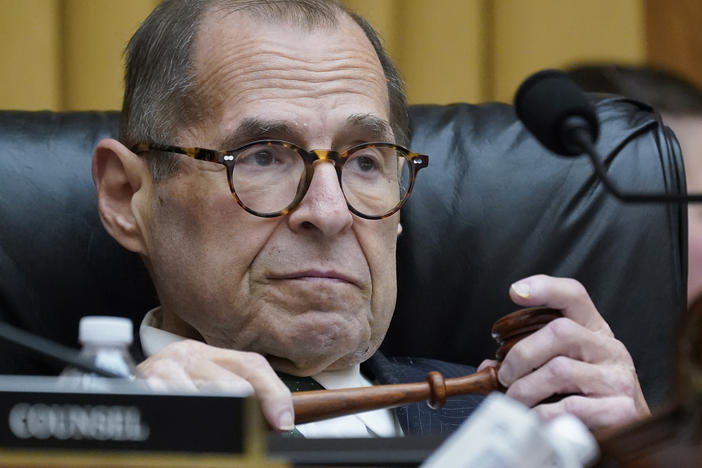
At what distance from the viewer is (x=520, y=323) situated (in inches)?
49.9

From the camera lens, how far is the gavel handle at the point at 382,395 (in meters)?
1.09

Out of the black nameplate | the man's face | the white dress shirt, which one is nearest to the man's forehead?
the man's face

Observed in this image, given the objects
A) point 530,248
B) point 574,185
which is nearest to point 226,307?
point 530,248

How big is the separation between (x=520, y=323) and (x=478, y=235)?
1.18 ft

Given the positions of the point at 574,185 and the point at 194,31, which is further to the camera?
the point at 574,185

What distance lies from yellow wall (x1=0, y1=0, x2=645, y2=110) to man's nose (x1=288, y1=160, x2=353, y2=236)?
0.75 meters

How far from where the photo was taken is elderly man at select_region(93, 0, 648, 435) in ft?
4.21

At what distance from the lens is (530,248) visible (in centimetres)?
161

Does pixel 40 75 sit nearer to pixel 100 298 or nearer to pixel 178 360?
pixel 100 298

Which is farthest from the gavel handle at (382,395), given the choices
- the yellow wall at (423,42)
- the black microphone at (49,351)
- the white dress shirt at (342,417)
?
the yellow wall at (423,42)

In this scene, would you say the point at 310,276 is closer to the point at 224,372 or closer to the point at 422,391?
the point at 422,391

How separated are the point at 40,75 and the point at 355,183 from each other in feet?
2.69

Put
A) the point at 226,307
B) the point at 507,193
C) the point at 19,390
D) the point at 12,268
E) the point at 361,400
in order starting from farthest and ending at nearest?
1. the point at 507,193
2. the point at 12,268
3. the point at 226,307
4. the point at 361,400
5. the point at 19,390

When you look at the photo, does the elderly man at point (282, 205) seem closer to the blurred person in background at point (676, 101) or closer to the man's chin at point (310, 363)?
the man's chin at point (310, 363)
